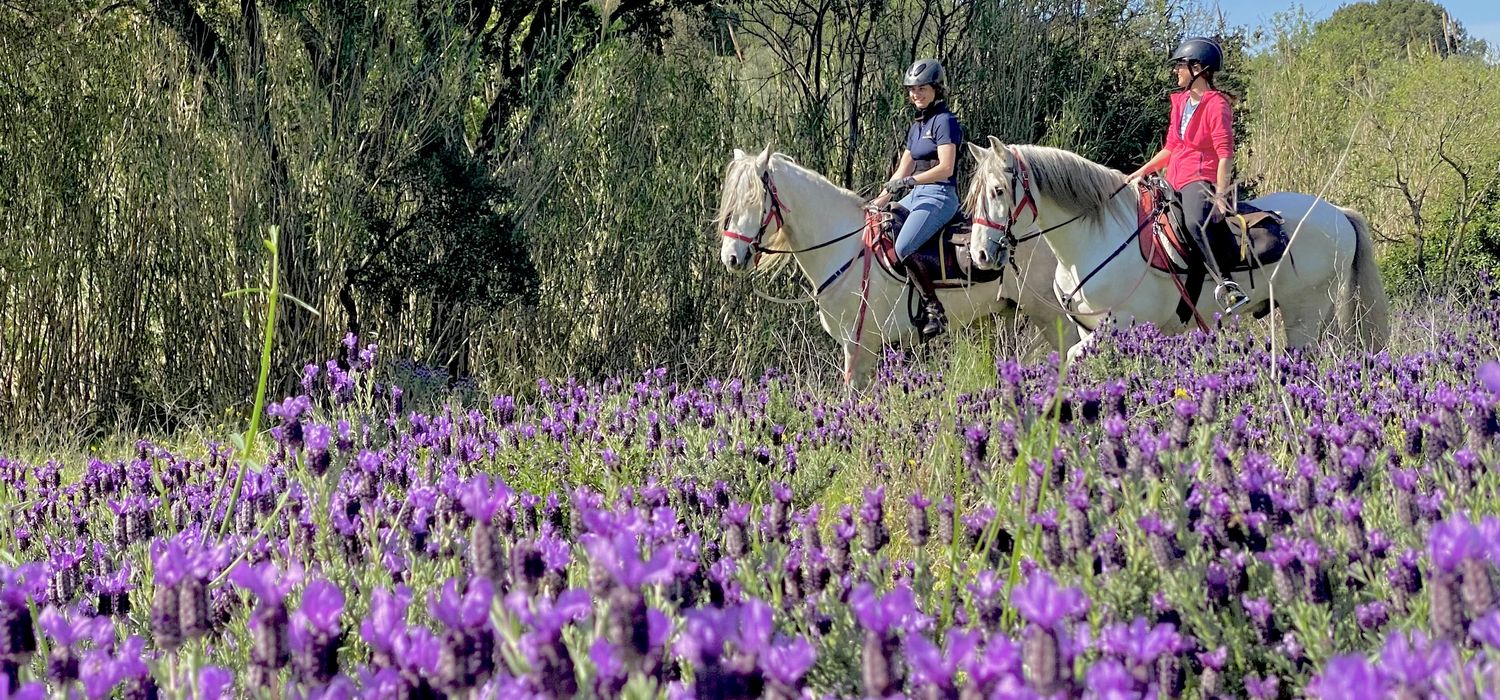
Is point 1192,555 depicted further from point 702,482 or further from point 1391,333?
point 1391,333

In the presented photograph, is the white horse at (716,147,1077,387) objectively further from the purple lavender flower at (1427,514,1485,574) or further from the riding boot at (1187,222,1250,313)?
the purple lavender flower at (1427,514,1485,574)

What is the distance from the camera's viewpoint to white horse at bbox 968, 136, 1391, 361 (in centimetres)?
689

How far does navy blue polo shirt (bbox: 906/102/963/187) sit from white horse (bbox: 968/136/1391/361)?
248 millimetres

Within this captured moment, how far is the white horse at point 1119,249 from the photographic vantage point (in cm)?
689

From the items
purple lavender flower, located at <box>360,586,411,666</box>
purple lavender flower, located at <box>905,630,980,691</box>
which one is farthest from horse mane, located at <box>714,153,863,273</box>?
purple lavender flower, located at <box>905,630,980,691</box>

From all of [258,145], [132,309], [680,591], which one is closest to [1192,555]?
[680,591]

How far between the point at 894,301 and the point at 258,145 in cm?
374

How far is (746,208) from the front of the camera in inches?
275

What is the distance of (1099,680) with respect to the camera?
3.96 feet

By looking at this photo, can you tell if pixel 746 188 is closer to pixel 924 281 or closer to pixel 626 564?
pixel 924 281

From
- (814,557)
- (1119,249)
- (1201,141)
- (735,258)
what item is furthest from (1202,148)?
(814,557)

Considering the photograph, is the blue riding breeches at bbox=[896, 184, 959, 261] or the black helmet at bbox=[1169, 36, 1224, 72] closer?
the black helmet at bbox=[1169, 36, 1224, 72]

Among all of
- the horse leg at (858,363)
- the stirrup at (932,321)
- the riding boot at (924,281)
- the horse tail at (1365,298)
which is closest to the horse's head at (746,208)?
the horse leg at (858,363)

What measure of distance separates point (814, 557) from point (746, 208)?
4946 mm
